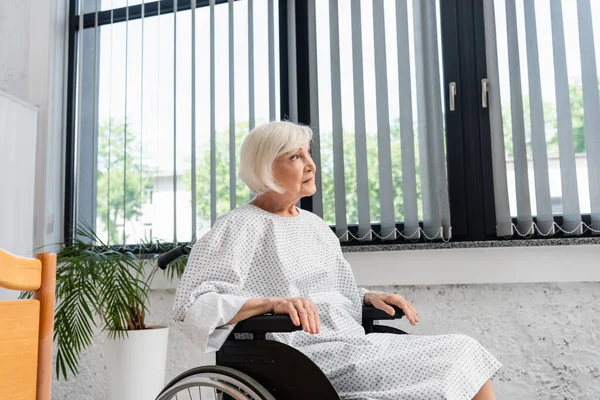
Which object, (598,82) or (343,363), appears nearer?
(343,363)

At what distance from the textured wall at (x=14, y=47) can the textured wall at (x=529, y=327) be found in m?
2.36

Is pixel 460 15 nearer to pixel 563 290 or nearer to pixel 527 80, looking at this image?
pixel 527 80

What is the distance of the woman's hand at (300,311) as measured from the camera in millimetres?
1270

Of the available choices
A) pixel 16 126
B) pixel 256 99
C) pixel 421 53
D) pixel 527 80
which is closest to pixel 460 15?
pixel 421 53

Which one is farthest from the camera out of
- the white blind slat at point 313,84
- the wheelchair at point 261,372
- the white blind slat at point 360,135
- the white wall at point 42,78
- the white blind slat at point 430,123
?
the white wall at point 42,78

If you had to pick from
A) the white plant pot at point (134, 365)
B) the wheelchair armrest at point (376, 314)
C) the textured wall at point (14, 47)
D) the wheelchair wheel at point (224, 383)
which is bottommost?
the white plant pot at point (134, 365)

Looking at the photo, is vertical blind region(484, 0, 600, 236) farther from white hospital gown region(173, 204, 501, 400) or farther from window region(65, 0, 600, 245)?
white hospital gown region(173, 204, 501, 400)

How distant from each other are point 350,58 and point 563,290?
1261mm

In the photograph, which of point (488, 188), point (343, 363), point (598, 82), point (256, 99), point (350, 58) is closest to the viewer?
point (343, 363)

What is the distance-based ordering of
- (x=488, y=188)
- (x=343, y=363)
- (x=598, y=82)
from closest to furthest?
1. (x=343, y=363)
2. (x=598, y=82)
3. (x=488, y=188)

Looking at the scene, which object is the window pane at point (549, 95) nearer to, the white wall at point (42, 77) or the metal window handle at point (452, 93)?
the metal window handle at point (452, 93)

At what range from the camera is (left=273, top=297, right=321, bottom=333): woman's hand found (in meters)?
1.27

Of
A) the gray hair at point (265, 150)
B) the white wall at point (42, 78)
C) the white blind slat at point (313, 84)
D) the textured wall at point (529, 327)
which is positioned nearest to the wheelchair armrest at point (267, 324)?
the gray hair at point (265, 150)

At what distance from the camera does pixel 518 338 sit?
2139mm
